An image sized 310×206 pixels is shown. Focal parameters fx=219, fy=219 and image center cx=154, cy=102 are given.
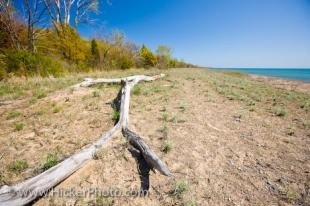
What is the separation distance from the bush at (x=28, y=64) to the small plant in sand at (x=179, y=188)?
11263 mm

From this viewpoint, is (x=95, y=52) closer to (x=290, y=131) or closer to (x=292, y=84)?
(x=292, y=84)

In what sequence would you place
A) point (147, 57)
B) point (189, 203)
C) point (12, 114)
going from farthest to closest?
point (147, 57)
point (12, 114)
point (189, 203)

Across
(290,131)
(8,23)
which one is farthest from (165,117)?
(8,23)

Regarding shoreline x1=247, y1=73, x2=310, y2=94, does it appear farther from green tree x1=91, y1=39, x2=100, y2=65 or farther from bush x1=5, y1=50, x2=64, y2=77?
green tree x1=91, y1=39, x2=100, y2=65

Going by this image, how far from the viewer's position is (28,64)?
11969 mm

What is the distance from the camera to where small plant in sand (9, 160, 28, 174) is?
334 cm

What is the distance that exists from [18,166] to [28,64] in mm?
10305

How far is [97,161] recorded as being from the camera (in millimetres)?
3541

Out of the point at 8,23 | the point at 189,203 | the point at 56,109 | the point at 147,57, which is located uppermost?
the point at 8,23

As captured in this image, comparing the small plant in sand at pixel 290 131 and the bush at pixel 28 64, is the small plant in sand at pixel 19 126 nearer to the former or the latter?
the small plant in sand at pixel 290 131

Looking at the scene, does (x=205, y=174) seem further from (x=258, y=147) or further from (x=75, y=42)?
(x=75, y=42)

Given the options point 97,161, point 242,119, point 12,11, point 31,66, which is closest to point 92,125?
point 97,161

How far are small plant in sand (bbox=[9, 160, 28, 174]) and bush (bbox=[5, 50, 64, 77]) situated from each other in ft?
31.0

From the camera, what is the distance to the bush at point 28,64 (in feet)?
37.5
